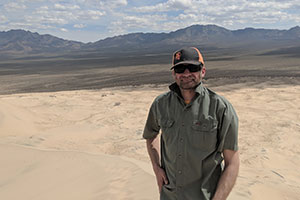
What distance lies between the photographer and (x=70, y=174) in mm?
4059

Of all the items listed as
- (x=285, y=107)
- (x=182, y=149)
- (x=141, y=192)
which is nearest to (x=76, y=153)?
(x=141, y=192)

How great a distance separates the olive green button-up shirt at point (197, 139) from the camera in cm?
154

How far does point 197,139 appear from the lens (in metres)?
1.54

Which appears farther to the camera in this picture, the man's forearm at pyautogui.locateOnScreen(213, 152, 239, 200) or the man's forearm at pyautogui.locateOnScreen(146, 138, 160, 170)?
the man's forearm at pyautogui.locateOnScreen(146, 138, 160, 170)

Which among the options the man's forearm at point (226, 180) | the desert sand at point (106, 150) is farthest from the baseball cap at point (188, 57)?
the desert sand at point (106, 150)

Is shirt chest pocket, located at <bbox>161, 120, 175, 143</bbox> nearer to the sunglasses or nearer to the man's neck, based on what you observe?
the man's neck

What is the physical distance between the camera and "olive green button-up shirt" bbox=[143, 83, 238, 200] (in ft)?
Answer: 5.05

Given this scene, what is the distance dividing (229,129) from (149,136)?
60 cm

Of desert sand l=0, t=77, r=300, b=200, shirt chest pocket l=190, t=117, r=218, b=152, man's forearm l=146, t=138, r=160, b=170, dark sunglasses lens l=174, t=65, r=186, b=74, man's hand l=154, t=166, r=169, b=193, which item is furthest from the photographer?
desert sand l=0, t=77, r=300, b=200

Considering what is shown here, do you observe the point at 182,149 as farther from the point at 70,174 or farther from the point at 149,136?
the point at 70,174

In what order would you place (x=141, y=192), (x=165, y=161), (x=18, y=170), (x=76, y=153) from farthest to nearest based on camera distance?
(x=76, y=153) → (x=18, y=170) → (x=141, y=192) → (x=165, y=161)

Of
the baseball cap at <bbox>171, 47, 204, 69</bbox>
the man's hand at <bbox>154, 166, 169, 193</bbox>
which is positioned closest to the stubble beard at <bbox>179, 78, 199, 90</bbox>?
the baseball cap at <bbox>171, 47, 204, 69</bbox>

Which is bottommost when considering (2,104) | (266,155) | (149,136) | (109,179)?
(266,155)

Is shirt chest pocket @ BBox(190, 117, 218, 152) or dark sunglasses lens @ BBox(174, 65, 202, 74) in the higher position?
dark sunglasses lens @ BBox(174, 65, 202, 74)
